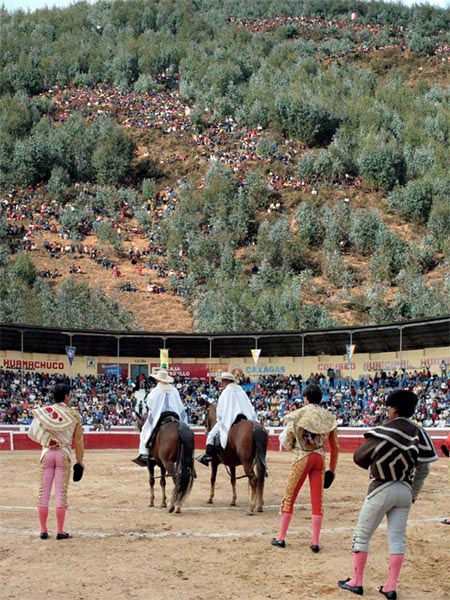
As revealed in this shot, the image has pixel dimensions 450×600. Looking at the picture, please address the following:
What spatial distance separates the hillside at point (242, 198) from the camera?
70.6m

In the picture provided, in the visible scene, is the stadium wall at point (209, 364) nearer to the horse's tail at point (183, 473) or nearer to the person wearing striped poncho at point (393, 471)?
the horse's tail at point (183, 473)

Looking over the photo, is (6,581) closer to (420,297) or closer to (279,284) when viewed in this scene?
(420,297)

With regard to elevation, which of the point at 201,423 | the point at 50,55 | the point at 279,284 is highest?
the point at 50,55

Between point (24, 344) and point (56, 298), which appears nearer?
point (24, 344)

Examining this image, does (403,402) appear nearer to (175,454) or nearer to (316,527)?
(316,527)

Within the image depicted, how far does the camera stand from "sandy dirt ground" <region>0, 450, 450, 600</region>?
375 inches

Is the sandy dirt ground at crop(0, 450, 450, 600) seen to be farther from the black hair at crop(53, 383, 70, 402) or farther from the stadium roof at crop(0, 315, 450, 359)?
the stadium roof at crop(0, 315, 450, 359)

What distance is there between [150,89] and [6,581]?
370 feet

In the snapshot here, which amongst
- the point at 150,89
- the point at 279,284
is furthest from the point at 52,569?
the point at 150,89

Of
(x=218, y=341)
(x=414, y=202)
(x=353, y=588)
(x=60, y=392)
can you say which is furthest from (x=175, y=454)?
(x=414, y=202)

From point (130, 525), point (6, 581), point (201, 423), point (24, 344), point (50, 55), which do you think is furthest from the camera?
point (50, 55)

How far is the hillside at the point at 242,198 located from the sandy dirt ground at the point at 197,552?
1878 inches

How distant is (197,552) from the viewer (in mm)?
11344

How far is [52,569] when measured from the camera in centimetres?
1024
